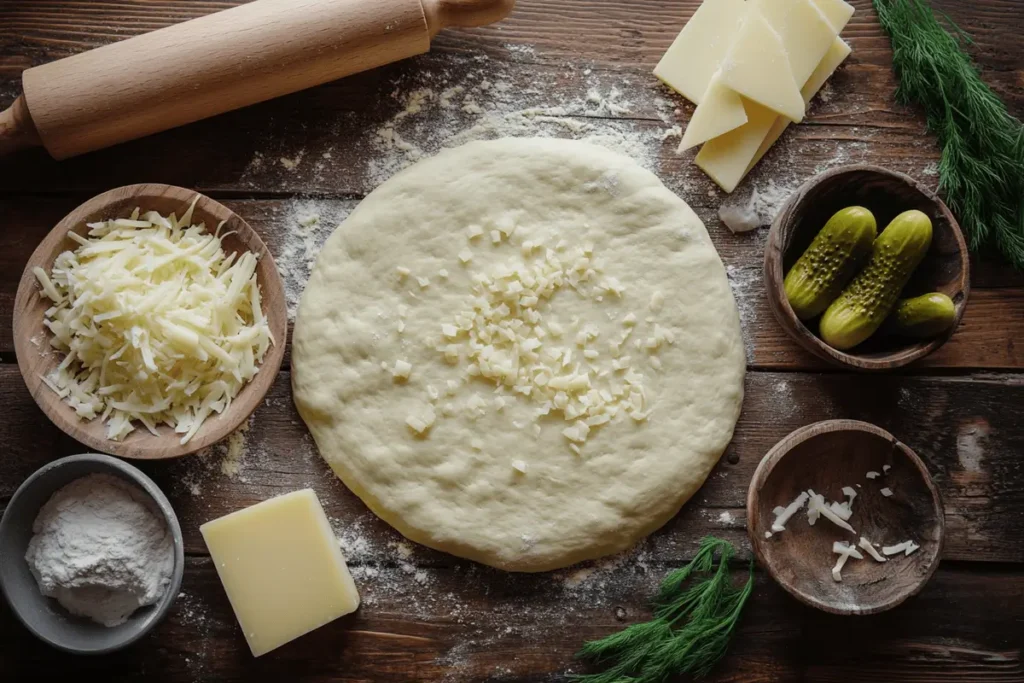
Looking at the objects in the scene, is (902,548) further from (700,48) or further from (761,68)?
(700,48)

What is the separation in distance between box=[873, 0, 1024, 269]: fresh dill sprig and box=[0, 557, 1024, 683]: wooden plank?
92 centimetres

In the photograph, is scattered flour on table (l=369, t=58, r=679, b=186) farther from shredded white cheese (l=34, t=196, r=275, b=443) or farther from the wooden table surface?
shredded white cheese (l=34, t=196, r=275, b=443)

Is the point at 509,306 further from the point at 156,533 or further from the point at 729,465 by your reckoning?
the point at 156,533

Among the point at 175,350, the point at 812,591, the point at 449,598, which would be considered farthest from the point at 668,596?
the point at 175,350

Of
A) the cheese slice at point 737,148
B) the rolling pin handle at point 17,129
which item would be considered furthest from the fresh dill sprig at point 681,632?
the rolling pin handle at point 17,129

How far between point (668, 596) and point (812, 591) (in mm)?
323

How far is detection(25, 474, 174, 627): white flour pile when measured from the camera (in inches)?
63.7

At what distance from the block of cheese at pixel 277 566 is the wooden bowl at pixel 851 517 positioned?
3.18 feet

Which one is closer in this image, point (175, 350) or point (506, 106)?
point (175, 350)

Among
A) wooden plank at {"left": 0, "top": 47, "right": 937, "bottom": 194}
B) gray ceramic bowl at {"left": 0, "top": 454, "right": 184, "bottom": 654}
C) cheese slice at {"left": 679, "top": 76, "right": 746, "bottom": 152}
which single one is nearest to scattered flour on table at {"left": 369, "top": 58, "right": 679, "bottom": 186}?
wooden plank at {"left": 0, "top": 47, "right": 937, "bottom": 194}

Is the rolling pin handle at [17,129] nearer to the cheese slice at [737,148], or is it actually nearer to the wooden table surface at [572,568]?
the wooden table surface at [572,568]

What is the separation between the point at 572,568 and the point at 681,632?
0.29 meters

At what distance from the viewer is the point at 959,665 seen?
191 centimetres

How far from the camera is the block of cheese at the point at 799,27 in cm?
187
